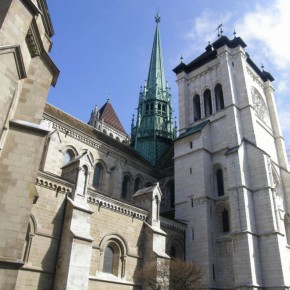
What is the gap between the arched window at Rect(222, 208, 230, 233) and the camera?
20.4 meters

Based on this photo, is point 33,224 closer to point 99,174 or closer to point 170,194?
point 99,174

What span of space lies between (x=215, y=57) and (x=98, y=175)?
15191 mm

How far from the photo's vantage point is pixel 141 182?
83.1 feet

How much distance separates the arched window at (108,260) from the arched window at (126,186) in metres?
8.01

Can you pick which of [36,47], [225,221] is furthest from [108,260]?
[36,47]

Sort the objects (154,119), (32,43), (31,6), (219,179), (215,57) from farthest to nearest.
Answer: (154,119)
(215,57)
(219,179)
(32,43)
(31,6)

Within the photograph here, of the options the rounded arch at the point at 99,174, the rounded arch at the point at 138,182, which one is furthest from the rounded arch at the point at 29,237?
the rounded arch at the point at 138,182

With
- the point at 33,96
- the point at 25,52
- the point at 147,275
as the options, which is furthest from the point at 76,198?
the point at 25,52

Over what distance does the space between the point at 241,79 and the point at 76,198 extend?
56.7 feet

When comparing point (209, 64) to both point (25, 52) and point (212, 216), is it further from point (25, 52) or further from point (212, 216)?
point (25, 52)

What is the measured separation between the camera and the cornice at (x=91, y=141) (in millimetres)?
19938

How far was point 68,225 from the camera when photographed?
1318 centimetres

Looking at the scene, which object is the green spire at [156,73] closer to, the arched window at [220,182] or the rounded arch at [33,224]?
the arched window at [220,182]

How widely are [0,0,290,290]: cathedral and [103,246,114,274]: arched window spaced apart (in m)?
0.05
